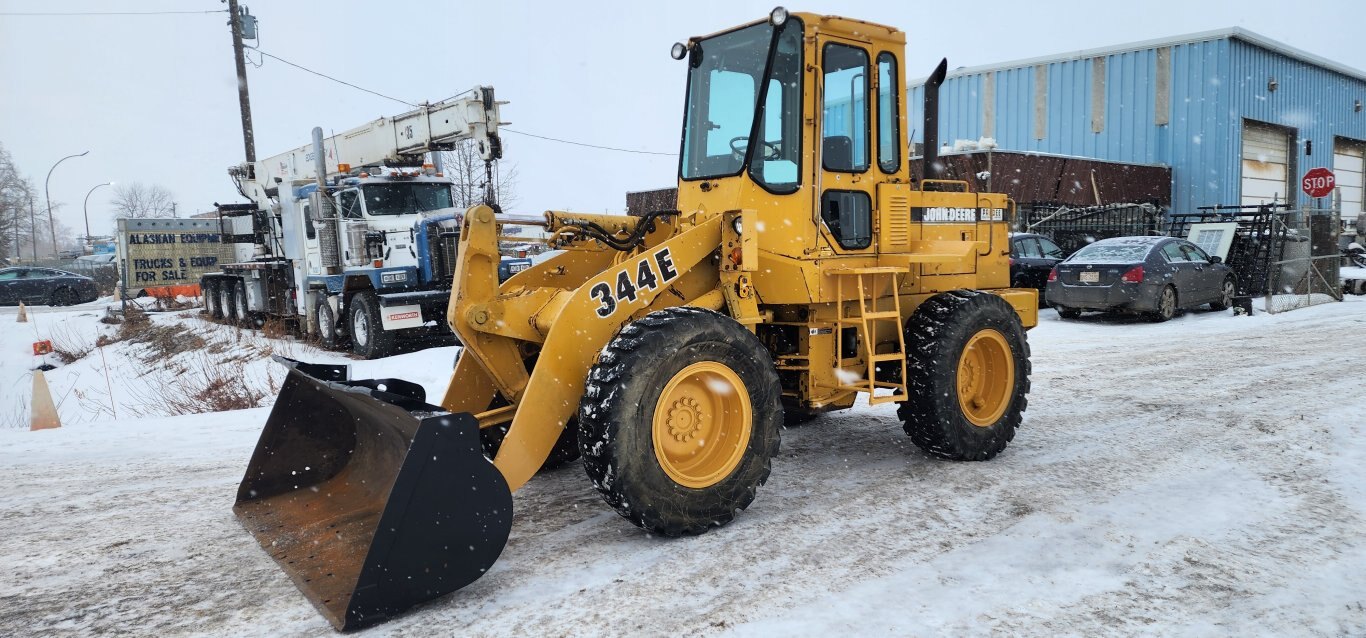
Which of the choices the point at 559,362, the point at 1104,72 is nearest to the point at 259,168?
the point at 559,362

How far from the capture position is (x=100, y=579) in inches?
156

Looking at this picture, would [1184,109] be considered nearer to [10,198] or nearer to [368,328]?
[368,328]

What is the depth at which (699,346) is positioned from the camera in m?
4.25

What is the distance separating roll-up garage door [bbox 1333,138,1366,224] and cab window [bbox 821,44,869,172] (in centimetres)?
3298

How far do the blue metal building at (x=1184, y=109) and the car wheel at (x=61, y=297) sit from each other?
29863mm

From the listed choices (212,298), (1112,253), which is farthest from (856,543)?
(212,298)

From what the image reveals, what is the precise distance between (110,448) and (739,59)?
553 centimetres

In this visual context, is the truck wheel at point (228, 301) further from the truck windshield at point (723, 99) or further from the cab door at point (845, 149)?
the cab door at point (845, 149)

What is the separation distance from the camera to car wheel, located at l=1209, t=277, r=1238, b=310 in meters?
15.5

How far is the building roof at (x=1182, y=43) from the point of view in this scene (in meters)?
23.7

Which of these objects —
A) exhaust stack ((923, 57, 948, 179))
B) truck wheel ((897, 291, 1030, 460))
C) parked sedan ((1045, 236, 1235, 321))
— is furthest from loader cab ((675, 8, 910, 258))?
parked sedan ((1045, 236, 1235, 321))

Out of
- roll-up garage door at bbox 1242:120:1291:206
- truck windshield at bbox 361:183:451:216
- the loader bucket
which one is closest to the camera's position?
the loader bucket

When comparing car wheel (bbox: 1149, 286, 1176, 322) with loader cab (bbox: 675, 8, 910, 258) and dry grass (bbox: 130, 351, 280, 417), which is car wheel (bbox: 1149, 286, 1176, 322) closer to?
loader cab (bbox: 675, 8, 910, 258)

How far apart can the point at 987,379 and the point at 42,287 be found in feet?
112
